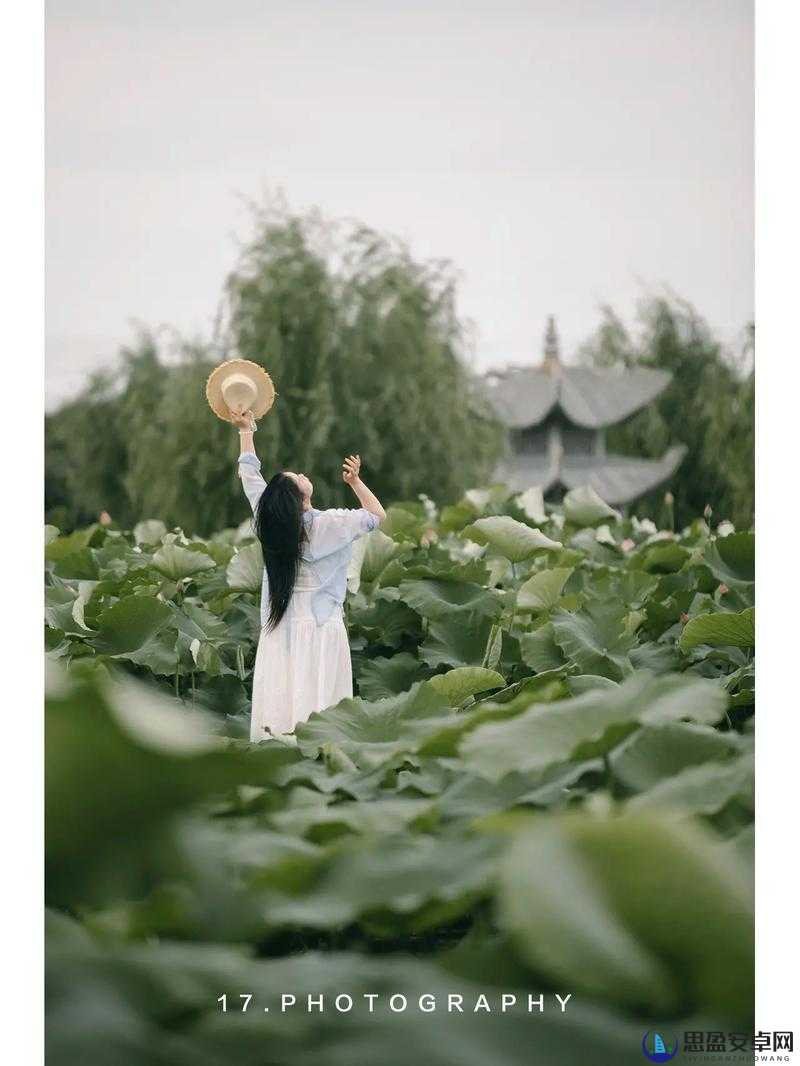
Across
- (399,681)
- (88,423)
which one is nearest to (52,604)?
(399,681)

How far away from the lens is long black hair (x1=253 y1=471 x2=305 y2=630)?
10.6 ft

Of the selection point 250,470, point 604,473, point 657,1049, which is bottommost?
point 657,1049

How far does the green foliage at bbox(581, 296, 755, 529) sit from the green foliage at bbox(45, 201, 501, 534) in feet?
7.77

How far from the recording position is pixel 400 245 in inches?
559

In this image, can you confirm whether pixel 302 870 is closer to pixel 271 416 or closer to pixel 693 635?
pixel 693 635

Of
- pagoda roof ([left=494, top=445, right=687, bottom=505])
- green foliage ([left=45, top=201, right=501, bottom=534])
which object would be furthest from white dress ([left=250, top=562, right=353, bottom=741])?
pagoda roof ([left=494, top=445, right=687, bottom=505])

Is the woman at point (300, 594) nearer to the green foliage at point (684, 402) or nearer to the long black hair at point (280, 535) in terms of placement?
the long black hair at point (280, 535)

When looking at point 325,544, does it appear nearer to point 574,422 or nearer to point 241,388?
point 241,388

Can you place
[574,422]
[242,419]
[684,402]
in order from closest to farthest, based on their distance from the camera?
[242,419] < [684,402] < [574,422]

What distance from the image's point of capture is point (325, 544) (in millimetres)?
3234

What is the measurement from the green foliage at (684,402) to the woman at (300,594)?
37.0 feet

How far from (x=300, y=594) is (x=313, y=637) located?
0.34 feet

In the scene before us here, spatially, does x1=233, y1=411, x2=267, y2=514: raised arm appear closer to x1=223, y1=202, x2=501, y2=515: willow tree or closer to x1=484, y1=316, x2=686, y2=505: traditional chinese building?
x1=223, y1=202, x2=501, y2=515: willow tree

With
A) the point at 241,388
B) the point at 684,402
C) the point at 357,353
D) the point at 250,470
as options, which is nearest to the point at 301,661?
the point at 250,470
